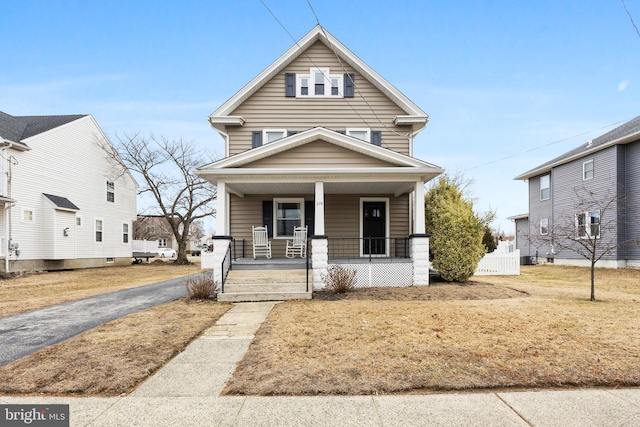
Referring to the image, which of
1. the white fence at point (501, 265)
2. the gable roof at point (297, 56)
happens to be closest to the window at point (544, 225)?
the white fence at point (501, 265)

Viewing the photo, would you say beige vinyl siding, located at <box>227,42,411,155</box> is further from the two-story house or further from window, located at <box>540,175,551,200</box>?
window, located at <box>540,175,551,200</box>

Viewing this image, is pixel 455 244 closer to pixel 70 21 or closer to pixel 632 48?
pixel 632 48

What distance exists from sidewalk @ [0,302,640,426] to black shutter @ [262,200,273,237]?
9586mm

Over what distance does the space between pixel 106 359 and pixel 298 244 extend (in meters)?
8.79

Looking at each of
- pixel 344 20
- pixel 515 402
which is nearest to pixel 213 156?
pixel 344 20

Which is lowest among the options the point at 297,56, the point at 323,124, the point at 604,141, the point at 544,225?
the point at 544,225

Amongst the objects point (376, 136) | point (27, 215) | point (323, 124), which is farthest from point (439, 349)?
point (27, 215)

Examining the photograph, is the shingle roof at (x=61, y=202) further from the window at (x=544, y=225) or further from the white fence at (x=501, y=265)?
the window at (x=544, y=225)

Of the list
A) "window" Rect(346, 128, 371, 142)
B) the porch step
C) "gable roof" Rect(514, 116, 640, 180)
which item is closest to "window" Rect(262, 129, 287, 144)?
"window" Rect(346, 128, 371, 142)

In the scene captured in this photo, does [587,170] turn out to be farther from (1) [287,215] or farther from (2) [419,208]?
(1) [287,215]

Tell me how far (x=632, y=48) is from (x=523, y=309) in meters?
6.07

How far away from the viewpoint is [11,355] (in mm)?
4934

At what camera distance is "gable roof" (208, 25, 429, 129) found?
1302cm

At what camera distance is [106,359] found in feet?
14.8
